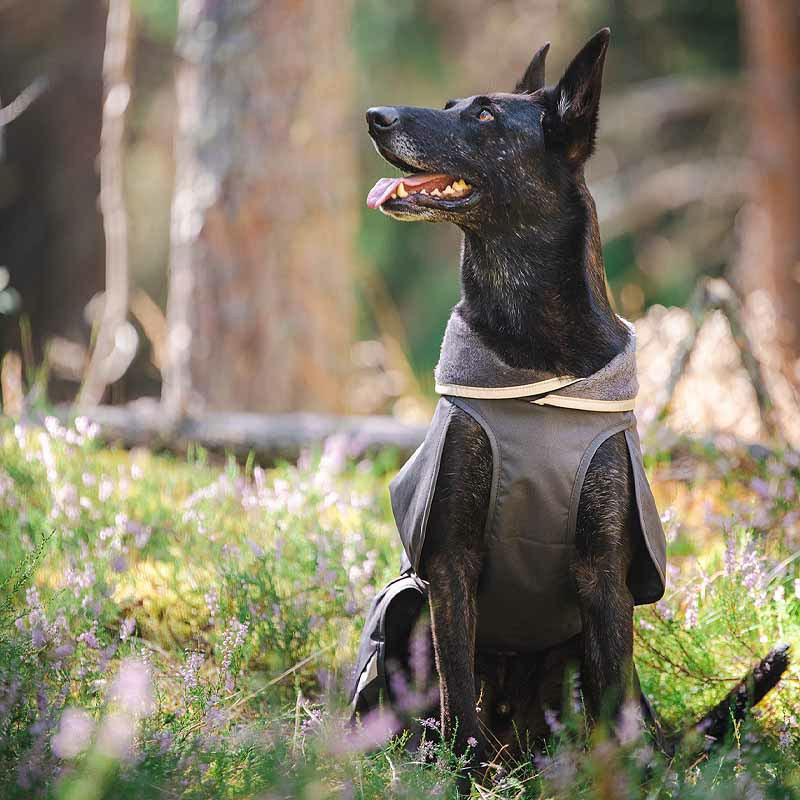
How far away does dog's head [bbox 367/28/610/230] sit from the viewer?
2535 millimetres

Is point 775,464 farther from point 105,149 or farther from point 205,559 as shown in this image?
point 105,149

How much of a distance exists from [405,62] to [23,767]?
10547 millimetres

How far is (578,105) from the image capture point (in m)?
2.53

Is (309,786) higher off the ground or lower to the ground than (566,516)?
lower

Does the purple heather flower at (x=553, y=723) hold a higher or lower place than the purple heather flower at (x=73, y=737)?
lower

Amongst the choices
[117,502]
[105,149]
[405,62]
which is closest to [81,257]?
[405,62]

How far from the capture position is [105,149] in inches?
229

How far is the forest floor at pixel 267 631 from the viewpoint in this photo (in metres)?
1.98

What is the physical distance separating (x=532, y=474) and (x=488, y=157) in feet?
2.58

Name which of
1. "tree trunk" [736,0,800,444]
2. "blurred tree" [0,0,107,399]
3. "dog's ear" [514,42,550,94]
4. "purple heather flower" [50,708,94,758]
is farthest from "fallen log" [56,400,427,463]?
"blurred tree" [0,0,107,399]

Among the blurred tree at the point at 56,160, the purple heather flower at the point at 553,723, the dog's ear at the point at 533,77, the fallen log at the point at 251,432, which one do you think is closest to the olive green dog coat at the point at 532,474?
the purple heather flower at the point at 553,723

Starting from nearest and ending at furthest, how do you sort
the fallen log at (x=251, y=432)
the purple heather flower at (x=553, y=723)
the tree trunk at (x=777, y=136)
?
1. the purple heather flower at (x=553, y=723)
2. the fallen log at (x=251, y=432)
3. the tree trunk at (x=777, y=136)

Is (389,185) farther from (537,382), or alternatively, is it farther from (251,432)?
(251,432)

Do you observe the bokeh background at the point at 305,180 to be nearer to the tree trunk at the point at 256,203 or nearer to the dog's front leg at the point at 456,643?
the tree trunk at the point at 256,203
